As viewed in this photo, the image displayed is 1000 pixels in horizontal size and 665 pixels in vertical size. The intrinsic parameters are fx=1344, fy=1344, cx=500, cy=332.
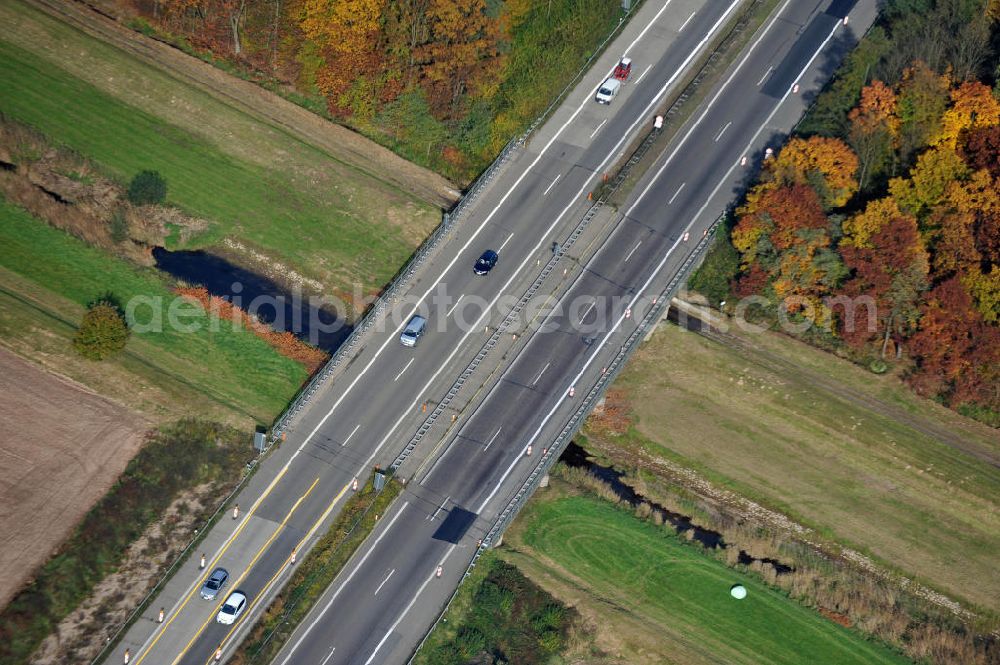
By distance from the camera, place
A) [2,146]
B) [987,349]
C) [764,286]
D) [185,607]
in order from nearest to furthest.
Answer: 1. [185,607]
2. [987,349]
3. [764,286]
4. [2,146]

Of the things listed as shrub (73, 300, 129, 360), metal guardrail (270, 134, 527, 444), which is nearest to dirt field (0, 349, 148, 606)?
shrub (73, 300, 129, 360)

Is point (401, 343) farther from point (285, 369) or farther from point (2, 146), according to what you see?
point (2, 146)

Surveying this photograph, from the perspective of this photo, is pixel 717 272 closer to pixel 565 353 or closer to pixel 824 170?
pixel 824 170

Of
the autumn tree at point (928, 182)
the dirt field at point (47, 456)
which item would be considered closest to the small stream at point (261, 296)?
the dirt field at point (47, 456)

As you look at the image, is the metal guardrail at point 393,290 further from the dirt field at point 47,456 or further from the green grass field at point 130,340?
the dirt field at point 47,456

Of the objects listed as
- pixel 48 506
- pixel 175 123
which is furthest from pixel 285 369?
pixel 175 123

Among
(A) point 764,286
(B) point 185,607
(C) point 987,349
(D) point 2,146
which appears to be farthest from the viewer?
(D) point 2,146

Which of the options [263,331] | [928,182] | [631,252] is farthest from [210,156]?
[928,182]
